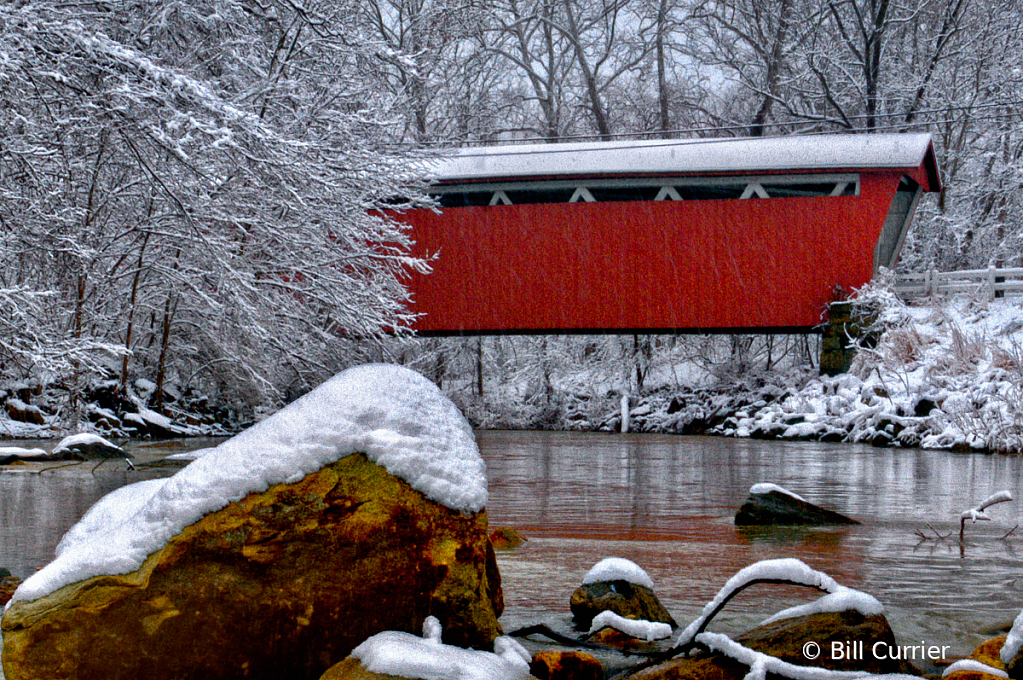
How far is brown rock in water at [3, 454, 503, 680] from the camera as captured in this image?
2740mm

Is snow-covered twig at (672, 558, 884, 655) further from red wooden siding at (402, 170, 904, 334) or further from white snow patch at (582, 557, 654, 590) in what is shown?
red wooden siding at (402, 170, 904, 334)

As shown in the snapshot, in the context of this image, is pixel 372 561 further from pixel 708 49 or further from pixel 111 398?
pixel 708 49

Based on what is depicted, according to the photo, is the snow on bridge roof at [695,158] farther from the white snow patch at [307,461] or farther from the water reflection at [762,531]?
the white snow patch at [307,461]

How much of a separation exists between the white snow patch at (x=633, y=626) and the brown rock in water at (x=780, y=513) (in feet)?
8.83

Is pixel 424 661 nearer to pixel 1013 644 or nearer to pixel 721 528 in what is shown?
pixel 1013 644

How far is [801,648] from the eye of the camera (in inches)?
108

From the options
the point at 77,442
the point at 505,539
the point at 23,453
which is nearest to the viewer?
the point at 505,539

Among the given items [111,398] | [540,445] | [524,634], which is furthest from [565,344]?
[524,634]

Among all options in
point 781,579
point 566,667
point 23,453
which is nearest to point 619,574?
point 566,667

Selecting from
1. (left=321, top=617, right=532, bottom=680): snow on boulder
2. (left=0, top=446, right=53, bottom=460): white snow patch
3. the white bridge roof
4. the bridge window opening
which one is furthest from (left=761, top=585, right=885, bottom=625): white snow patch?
the bridge window opening

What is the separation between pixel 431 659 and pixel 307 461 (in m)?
0.66

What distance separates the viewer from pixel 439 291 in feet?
61.4

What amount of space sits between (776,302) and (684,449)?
5.40m

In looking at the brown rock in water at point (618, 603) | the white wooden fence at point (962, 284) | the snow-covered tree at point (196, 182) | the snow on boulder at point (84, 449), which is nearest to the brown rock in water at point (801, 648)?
the brown rock in water at point (618, 603)
